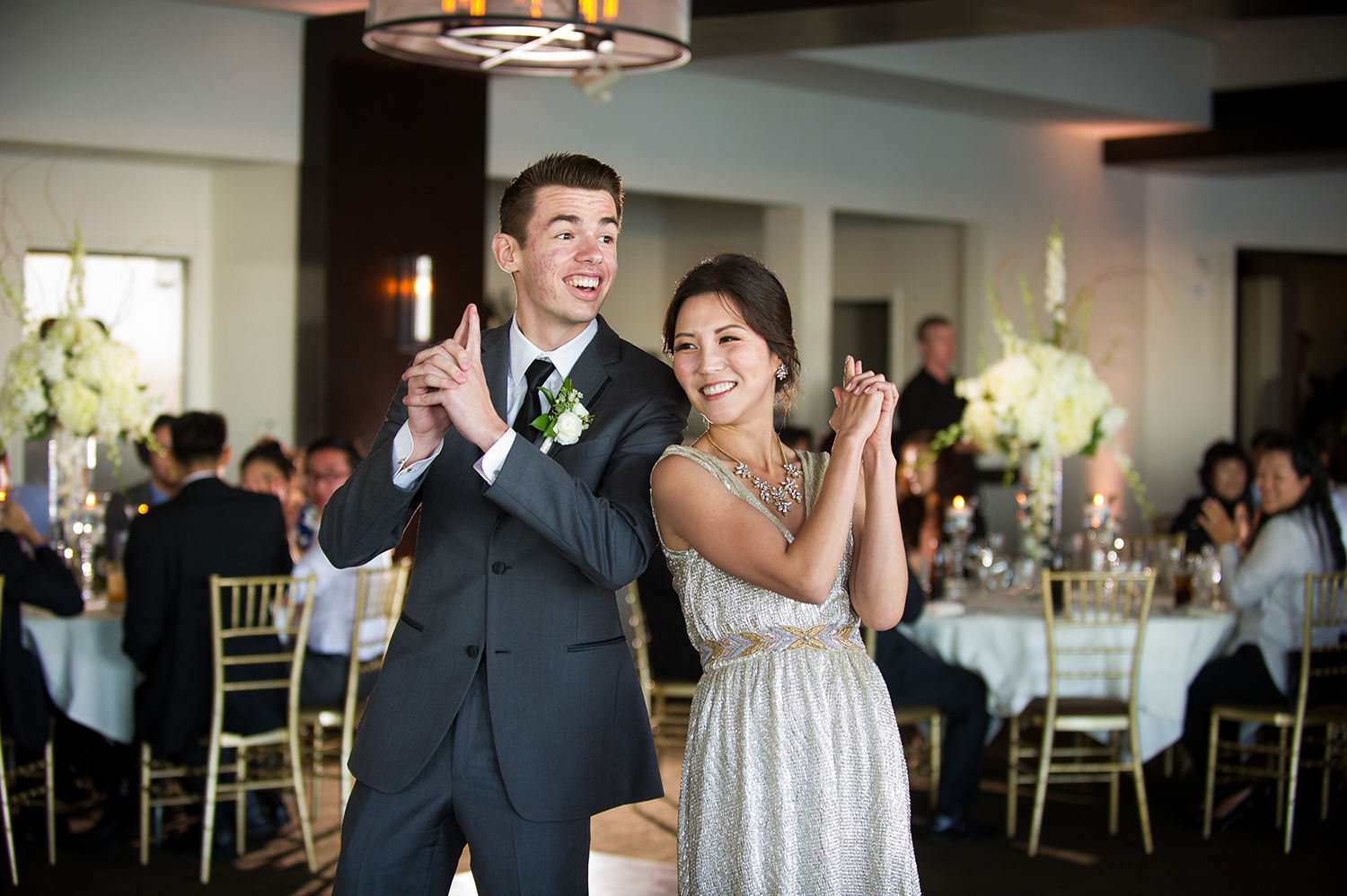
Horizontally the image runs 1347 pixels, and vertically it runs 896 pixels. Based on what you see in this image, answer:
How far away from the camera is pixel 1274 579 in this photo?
5617mm

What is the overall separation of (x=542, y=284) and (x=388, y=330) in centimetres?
611

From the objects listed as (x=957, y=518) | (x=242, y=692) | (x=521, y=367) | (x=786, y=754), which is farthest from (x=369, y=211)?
(x=786, y=754)

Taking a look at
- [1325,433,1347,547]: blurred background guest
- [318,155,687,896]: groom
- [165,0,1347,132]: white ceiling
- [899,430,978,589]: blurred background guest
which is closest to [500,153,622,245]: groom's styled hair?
[318,155,687,896]: groom

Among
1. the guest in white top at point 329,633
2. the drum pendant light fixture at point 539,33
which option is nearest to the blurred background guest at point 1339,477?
the guest in white top at point 329,633

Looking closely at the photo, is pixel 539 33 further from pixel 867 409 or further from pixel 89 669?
pixel 89 669

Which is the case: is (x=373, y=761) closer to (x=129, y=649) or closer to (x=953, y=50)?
(x=129, y=649)

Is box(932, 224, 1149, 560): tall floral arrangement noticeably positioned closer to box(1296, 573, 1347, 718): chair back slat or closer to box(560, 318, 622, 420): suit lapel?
box(1296, 573, 1347, 718): chair back slat

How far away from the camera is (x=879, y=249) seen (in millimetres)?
12094

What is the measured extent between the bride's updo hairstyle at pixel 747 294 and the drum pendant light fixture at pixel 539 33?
18.7 inches

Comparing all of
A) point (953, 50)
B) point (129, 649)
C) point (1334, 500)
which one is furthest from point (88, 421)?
point (953, 50)

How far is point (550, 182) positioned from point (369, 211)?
240 inches

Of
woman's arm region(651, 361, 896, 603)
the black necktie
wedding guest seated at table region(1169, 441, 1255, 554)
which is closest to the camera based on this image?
woman's arm region(651, 361, 896, 603)

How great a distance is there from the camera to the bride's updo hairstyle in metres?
2.40

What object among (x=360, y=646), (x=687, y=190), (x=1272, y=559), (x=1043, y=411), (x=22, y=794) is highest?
(x=687, y=190)
